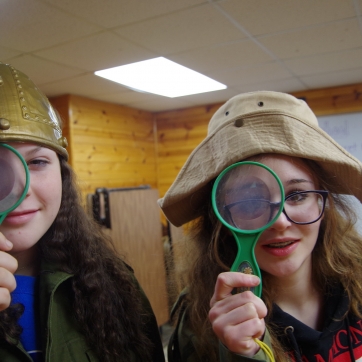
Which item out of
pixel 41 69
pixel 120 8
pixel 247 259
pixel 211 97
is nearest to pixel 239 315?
pixel 247 259

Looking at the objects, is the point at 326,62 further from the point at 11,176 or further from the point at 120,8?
the point at 11,176

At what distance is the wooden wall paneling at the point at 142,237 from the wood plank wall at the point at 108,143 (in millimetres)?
441

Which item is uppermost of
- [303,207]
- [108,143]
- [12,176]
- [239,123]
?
[108,143]

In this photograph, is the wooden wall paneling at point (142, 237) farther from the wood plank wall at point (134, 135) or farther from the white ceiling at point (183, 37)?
the white ceiling at point (183, 37)

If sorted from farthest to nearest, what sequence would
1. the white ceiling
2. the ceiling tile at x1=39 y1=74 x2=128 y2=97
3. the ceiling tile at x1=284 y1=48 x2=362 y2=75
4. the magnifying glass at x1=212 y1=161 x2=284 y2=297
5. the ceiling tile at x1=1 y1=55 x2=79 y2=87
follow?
the ceiling tile at x1=39 y1=74 x2=128 y2=97, the ceiling tile at x1=284 y1=48 x2=362 y2=75, the ceiling tile at x1=1 y1=55 x2=79 y2=87, the white ceiling, the magnifying glass at x1=212 y1=161 x2=284 y2=297

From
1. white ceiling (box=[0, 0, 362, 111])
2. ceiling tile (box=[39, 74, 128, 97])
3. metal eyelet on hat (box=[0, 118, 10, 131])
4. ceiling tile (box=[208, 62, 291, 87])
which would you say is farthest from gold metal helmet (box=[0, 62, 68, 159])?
ceiling tile (box=[208, 62, 291, 87])

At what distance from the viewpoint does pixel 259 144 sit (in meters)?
0.95

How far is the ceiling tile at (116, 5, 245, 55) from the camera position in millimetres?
2240

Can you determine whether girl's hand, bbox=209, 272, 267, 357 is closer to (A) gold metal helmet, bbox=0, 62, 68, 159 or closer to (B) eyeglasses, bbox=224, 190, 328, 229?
(B) eyeglasses, bbox=224, 190, 328, 229

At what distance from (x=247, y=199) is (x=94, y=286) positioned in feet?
1.72

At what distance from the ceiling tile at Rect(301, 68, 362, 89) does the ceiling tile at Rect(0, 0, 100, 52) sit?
8.16 ft

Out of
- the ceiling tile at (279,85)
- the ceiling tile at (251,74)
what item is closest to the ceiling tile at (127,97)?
the ceiling tile at (251,74)

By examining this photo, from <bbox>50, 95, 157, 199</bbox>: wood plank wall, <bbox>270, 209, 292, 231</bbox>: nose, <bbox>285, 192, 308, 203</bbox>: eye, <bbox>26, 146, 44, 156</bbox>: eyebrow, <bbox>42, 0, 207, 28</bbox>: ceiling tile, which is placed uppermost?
<bbox>42, 0, 207, 28</bbox>: ceiling tile

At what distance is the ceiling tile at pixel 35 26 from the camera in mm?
2008
